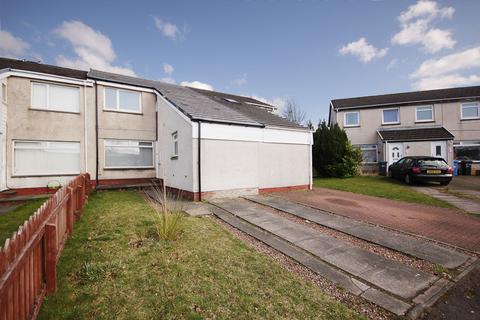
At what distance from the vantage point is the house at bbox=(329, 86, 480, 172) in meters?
19.0

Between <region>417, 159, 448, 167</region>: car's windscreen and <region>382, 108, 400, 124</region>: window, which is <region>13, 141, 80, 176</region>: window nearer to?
<region>417, 159, 448, 167</region>: car's windscreen

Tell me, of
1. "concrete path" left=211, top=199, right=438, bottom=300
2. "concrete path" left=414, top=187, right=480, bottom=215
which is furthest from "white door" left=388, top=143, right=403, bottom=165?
"concrete path" left=211, top=199, right=438, bottom=300

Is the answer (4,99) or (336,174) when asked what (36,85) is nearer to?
(4,99)

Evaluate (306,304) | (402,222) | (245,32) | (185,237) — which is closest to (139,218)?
(185,237)

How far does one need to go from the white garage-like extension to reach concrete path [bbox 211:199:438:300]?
3062 mm

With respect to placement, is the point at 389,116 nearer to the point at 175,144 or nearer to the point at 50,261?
the point at 175,144

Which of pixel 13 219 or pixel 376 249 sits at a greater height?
pixel 13 219

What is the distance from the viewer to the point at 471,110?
65.4 ft

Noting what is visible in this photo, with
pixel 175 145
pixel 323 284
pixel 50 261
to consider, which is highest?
pixel 175 145

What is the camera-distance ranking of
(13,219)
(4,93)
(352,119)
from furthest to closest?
(352,119)
(4,93)
(13,219)

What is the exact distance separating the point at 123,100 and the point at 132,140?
7.62 ft

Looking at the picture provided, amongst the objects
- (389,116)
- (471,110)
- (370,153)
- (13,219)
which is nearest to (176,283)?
(13,219)

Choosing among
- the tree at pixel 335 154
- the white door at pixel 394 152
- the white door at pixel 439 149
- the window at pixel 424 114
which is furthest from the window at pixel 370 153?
the tree at pixel 335 154

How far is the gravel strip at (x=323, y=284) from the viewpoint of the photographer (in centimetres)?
273
